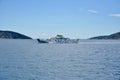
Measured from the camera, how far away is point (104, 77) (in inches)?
1508

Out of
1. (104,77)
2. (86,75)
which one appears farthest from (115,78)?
(86,75)

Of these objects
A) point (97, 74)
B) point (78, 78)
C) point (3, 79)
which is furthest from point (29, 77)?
point (97, 74)

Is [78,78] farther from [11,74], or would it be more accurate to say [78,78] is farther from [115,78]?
[11,74]

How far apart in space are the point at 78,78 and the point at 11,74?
366 inches

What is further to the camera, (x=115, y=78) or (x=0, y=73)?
(x=0, y=73)

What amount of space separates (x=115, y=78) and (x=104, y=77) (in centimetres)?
142

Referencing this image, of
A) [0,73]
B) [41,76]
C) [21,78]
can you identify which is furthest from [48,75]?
[0,73]

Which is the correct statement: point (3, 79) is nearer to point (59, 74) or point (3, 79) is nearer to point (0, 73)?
point (0, 73)

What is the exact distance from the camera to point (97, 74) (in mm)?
40812

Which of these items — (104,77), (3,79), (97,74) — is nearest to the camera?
(3,79)

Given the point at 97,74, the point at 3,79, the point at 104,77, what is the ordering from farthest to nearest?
the point at 97,74, the point at 104,77, the point at 3,79

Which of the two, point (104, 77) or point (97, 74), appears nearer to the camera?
point (104, 77)

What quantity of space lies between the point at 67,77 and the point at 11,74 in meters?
7.84

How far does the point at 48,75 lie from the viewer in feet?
129
